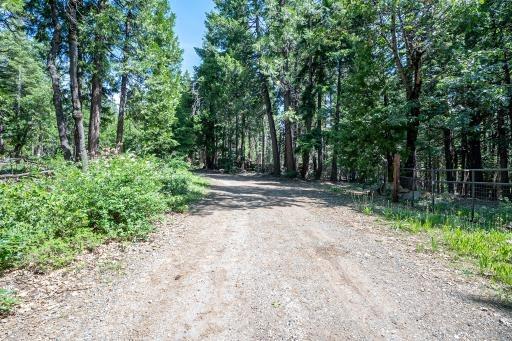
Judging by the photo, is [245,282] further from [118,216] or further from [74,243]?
[118,216]

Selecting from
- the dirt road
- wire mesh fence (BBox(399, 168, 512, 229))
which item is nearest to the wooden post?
wire mesh fence (BBox(399, 168, 512, 229))

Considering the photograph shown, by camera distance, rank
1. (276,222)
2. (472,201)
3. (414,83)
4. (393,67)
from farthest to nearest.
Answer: (393,67)
(414,83)
(472,201)
(276,222)

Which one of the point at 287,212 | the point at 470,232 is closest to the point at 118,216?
the point at 287,212

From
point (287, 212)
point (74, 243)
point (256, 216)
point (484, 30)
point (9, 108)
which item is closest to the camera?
point (74, 243)

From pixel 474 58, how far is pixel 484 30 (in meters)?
4.15

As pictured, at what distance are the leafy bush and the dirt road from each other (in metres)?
1.05

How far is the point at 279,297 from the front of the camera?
156 inches

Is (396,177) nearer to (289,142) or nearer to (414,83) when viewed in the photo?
(414,83)

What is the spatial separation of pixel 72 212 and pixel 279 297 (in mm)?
4420

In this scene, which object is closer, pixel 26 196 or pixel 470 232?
pixel 26 196

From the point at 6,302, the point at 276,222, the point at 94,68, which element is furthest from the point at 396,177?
the point at 94,68

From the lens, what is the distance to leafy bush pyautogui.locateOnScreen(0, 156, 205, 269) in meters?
4.97

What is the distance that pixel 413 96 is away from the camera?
14.2m

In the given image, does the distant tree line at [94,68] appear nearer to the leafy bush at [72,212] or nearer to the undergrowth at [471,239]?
the leafy bush at [72,212]
